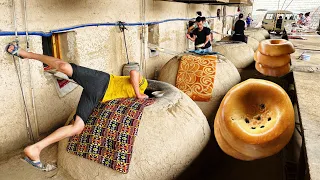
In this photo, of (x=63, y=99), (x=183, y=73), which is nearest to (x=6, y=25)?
(x=63, y=99)

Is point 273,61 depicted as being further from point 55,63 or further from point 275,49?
point 55,63

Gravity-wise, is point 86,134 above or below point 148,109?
below

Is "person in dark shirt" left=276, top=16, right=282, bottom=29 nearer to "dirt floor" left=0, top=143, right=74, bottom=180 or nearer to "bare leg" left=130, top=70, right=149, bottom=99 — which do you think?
"bare leg" left=130, top=70, right=149, bottom=99

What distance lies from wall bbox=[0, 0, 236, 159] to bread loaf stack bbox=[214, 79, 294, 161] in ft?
7.11

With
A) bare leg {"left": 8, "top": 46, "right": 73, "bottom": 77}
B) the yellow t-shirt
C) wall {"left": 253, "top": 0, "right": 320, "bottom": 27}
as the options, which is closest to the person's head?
the yellow t-shirt

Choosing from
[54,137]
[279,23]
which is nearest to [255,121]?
[54,137]

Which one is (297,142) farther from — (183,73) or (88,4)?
(88,4)

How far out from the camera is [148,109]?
2930mm

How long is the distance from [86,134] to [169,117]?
0.88m

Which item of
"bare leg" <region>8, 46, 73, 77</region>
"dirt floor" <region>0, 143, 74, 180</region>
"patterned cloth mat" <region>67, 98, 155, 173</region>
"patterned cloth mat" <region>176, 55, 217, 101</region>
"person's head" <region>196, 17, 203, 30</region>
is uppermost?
"person's head" <region>196, 17, 203, 30</region>

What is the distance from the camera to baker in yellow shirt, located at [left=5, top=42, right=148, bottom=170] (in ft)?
8.67

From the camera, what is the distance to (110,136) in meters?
2.77

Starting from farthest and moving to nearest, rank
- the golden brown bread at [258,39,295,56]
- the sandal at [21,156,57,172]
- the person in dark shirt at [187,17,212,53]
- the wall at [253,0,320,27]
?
the wall at [253,0,320,27], the person in dark shirt at [187,17,212,53], the golden brown bread at [258,39,295,56], the sandal at [21,156,57,172]

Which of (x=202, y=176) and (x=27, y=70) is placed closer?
(x=27, y=70)
